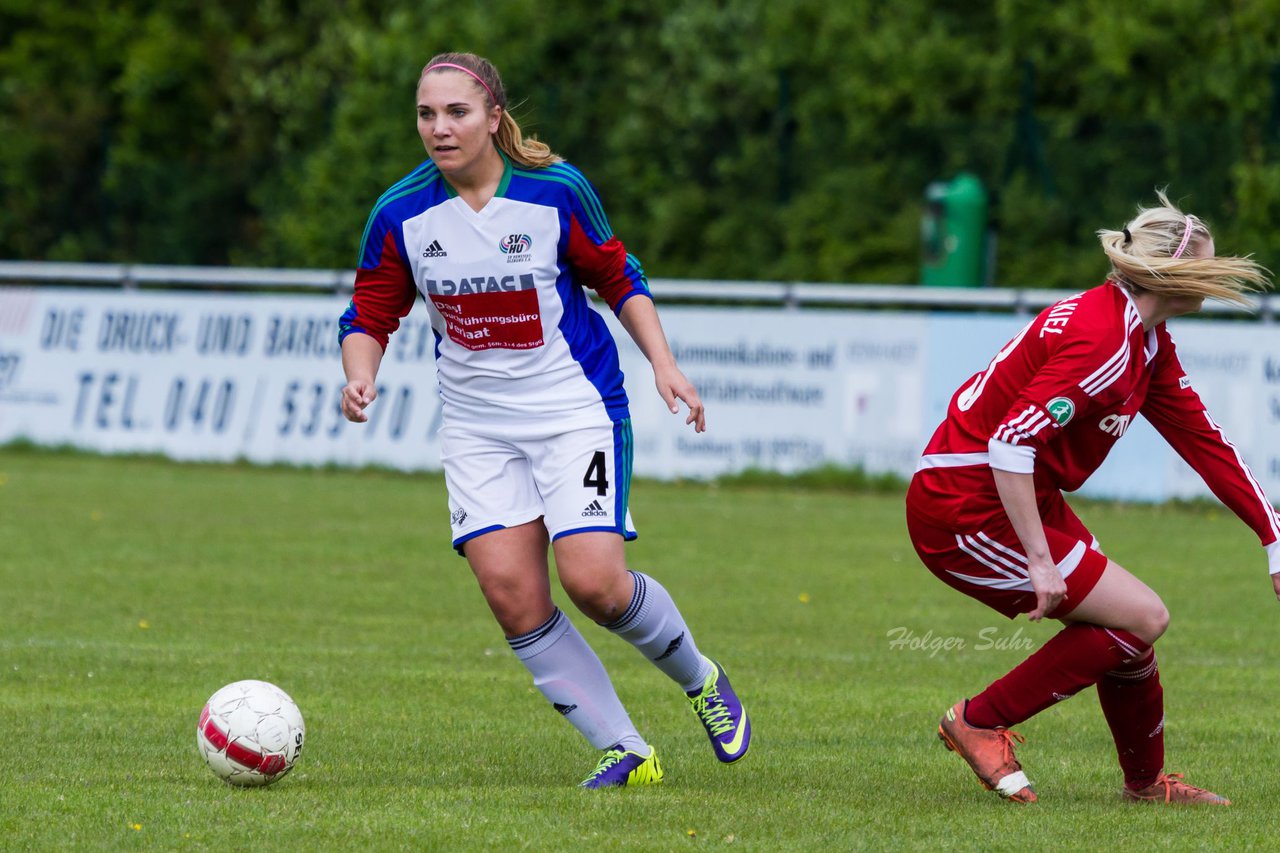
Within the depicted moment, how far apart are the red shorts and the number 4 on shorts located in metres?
0.88

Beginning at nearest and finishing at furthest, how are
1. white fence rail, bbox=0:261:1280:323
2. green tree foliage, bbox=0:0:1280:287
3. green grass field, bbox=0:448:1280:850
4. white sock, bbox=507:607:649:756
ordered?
green grass field, bbox=0:448:1280:850, white sock, bbox=507:607:649:756, white fence rail, bbox=0:261:1280:323, green tree foliage, bbox=0:0:1280:287

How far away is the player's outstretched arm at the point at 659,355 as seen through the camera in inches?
230

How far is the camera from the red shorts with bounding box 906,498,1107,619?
5.54 m

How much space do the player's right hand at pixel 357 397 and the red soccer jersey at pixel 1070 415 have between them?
5.21 ft

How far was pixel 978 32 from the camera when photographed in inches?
766

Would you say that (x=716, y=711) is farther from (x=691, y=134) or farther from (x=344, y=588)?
(x=691, y=134)

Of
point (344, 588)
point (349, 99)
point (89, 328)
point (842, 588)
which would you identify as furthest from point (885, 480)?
point (349, 99)

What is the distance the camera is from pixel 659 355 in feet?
19.6

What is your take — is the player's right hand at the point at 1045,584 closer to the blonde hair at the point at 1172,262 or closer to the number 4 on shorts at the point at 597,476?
the blonde hair at the point at 1172,262

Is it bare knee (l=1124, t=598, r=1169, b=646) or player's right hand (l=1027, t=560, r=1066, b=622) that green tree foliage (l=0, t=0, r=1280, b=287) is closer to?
bare knee (l=1124, t=598, r=1169, b=646)

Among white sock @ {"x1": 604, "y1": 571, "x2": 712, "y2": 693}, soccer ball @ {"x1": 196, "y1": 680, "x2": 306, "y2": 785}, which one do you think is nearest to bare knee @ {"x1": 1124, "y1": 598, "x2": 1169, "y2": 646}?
white sock @ {"x1": 604, "y1": 571, "x2": 712, "y2": 693}

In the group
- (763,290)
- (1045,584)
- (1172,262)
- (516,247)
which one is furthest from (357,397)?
(763,290)

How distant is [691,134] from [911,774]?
49.2ft

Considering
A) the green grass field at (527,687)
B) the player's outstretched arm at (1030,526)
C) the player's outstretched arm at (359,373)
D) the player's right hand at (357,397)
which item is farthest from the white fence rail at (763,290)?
the player's right hand at (357,397)
